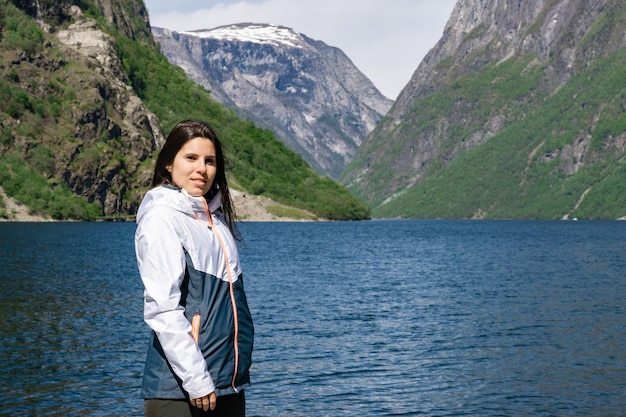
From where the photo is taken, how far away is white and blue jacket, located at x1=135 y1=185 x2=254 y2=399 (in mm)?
9047

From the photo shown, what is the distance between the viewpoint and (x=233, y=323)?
958cm

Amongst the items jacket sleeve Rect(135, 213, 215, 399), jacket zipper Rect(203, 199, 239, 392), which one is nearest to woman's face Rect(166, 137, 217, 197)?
jacket zipper Rect(203, 199, 239, 392)

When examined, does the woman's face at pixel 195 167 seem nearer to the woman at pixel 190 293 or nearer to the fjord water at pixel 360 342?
the woman at pixel 190 293

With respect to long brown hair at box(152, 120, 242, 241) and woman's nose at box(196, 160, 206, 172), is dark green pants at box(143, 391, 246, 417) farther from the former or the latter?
woman's nose at box(196, 160, 206, 172)

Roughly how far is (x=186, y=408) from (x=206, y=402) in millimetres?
382

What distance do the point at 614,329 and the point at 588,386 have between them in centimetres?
1773

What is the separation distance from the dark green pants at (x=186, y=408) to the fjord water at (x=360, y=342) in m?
19.7

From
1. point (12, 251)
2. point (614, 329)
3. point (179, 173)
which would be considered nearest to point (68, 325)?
point (614, 329)

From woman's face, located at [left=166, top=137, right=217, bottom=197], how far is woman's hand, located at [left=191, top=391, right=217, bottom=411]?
2426mm

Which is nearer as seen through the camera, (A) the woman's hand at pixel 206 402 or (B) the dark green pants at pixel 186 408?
(A) the woman's hand at pixel 206 402

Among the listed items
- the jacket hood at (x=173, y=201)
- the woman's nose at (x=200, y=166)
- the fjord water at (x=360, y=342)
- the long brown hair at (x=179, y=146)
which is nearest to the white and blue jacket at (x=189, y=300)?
the jacket hood at (x=173, y=201)

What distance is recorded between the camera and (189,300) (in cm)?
942

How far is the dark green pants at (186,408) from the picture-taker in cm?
943

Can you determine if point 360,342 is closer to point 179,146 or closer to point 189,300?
point 179,146
